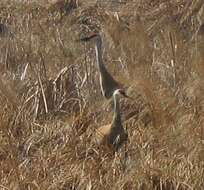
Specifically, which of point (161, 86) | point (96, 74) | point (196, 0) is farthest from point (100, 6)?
point (161, 86)

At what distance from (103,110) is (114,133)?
0.60m

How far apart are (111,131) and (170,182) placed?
646mm

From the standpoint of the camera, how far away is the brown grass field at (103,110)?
461 centimetres

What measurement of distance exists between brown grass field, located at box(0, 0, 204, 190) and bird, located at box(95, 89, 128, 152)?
0.18ft

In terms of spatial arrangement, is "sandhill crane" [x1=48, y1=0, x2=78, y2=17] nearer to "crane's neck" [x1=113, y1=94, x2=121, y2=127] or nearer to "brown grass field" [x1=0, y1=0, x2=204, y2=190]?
"brown grass field" [x1=0, y1=0, x2=204, y2=190]

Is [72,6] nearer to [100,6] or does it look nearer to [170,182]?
[100,6]

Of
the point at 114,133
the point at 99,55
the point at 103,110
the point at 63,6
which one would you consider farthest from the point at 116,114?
the point at 63,6

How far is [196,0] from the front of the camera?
27.1 ft

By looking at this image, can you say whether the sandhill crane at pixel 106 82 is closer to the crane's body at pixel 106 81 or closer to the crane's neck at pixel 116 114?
the crane's body at pixel 106 81

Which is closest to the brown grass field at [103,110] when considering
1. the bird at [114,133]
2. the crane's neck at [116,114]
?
the bird at [114,133]

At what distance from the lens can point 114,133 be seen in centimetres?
498

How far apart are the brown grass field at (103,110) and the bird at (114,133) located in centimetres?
5

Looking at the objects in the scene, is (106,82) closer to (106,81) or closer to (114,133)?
(106,81)

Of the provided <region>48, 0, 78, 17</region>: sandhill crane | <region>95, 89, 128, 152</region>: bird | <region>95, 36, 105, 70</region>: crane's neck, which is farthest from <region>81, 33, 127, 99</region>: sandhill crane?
<region>48, 0, 78, 17</region>: sandhill crane
